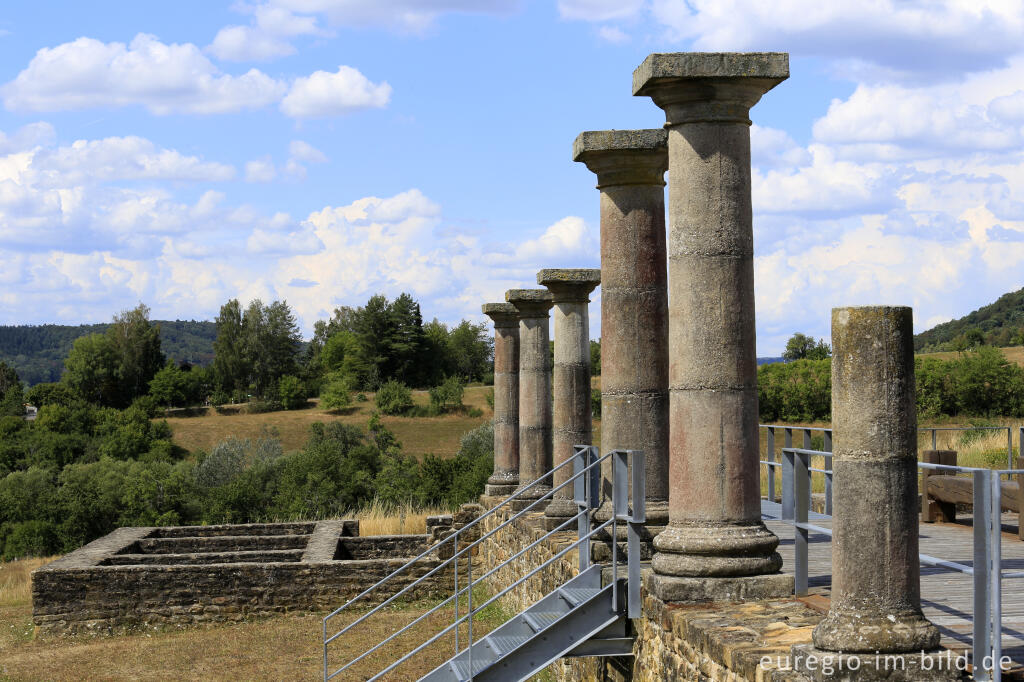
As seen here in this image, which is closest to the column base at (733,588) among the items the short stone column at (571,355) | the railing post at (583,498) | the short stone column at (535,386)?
the railing post at (583,498)

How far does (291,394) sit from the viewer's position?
7644cm

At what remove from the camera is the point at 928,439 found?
27984 millimetres

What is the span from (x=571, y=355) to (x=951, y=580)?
7.84 metres

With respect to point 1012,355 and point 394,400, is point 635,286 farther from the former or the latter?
point 394,400

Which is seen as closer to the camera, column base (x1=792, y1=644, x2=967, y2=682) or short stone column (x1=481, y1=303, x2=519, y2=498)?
column base (x1=792, y1=644, x2=967, y2=682)

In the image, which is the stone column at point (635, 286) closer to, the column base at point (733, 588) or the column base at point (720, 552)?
the column base at point (720, 552)

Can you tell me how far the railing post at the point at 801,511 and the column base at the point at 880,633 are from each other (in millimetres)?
1646

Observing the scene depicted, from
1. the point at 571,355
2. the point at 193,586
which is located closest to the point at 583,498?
the point at 571,355

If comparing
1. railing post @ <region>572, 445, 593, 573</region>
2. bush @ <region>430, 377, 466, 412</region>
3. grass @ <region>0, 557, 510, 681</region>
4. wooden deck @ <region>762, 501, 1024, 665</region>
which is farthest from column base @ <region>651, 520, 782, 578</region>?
bush @ <region>430, 377, 466, 412</region>

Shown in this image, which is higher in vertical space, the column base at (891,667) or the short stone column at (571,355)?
the short stone column at (571,355)

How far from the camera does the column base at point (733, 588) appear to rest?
774 centimetres

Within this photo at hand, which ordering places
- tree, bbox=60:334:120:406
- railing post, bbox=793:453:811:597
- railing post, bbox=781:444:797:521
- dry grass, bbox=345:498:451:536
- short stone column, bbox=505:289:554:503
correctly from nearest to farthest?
railing post, bbox=793:453:811:597, railing post, bbox=781:444:797:521, short stone column, bbox=505:289:554:503, dry grass, bbox=345:498:451:536, tree, bbox=60:334:120:406

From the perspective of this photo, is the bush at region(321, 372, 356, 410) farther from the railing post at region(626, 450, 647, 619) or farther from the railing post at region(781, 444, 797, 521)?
the railing post at region(781, 444, 797, 521)

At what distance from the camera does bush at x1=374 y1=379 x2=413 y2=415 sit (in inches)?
2689
